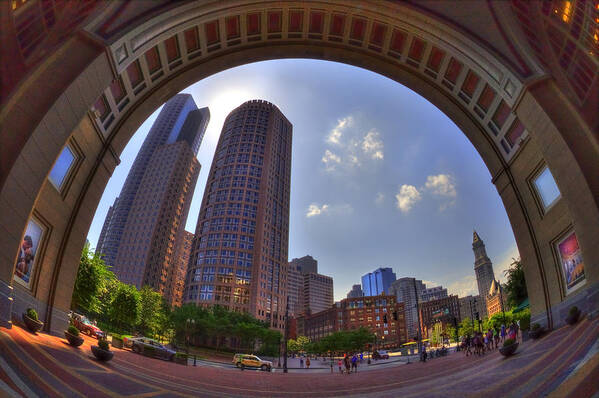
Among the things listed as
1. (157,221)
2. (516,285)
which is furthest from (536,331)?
(157,221)

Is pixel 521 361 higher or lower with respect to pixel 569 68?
lower

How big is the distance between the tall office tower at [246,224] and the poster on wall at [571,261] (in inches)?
4005

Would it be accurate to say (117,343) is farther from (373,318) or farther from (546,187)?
(373,318)

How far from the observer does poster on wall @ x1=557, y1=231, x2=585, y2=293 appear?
13909mm

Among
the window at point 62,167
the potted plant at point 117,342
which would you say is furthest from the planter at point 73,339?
the potted plant at point 117,342

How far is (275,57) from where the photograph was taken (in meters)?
20.8

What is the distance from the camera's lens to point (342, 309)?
161500 millimetres

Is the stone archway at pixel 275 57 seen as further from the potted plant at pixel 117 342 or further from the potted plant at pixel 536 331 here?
the potted plant at pixel 117 342

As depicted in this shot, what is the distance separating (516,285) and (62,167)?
1669 inches

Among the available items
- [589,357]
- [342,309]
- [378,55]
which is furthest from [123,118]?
[342,309]

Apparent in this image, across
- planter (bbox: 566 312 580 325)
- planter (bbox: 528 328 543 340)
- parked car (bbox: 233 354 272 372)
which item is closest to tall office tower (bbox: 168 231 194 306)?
parked car (bbox: 233 354 272 372)

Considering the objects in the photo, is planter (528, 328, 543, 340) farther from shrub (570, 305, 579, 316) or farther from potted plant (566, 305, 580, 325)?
shrub (570, 305, 579, 316)

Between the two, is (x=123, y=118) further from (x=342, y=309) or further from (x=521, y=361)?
(x=342, y=309)

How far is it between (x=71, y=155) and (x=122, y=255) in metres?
149
